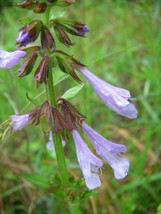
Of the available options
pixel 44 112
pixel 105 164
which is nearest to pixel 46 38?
pixel 44 112

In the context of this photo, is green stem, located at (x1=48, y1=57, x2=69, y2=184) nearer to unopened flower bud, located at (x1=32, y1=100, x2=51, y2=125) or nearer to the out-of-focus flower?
unopened flower bud, located at (x1=32, y1=100, x2=51, y2=125)

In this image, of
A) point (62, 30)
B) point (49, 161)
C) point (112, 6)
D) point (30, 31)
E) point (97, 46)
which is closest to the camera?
point (30, 31)

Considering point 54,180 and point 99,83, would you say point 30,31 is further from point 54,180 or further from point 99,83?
point 54,180

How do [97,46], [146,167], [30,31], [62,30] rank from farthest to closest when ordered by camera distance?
[97,46]
[146,167]
[62,30]
[30,31]

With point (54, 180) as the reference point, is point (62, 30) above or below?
above

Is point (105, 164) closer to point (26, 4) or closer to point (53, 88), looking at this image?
point (53, 88)

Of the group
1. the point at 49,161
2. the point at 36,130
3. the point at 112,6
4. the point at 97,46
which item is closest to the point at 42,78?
the point at 49,161

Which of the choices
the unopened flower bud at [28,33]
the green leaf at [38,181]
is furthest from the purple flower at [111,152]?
A: the unopened flower bud at [28,33]

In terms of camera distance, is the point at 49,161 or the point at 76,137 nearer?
the point at 76,137
